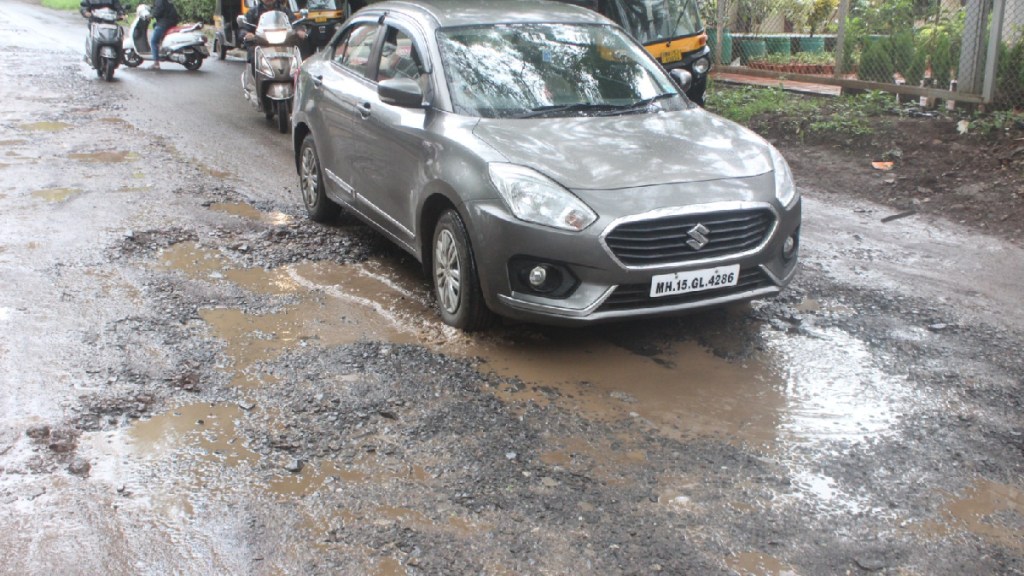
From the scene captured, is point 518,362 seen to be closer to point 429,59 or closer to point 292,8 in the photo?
point 429,59

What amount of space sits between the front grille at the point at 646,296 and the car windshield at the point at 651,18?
27.3ft

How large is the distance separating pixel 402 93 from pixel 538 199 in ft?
4.14

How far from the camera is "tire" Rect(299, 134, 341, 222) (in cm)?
763

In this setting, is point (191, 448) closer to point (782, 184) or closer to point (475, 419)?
point (475, 419)

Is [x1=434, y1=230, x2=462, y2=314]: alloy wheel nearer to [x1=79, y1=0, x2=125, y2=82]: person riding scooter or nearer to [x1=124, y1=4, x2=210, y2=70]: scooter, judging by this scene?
[x1=79, y1=0, x2=125, y2=82]: person riding scooter

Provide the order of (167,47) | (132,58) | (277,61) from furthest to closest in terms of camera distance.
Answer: (132,58), (167,47), (277,61)

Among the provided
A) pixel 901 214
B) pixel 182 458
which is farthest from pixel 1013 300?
pixel 182 458

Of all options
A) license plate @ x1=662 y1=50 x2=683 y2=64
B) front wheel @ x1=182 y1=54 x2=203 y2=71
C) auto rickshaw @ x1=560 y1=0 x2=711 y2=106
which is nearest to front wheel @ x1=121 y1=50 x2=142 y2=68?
front wheel @ x1=182 y1=54 x2=203 y2=71

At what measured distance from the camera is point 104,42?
16.3m

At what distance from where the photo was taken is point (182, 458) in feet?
13.6

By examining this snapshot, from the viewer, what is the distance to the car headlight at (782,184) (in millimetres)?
5246

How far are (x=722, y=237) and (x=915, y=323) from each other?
1.53 meters

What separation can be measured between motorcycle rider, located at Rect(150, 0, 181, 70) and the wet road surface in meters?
12.3

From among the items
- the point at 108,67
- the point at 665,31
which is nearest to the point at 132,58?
the point at 108,67
